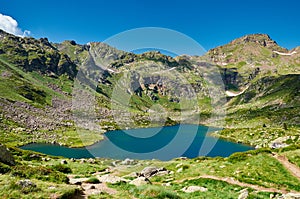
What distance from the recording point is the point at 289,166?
32.8 meters

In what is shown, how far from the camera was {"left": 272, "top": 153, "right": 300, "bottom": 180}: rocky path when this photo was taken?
99.2ft

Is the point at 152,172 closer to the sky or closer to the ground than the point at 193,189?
closer to the ground

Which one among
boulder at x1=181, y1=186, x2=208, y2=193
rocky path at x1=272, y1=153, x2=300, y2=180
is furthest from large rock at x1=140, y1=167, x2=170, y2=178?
rocky path at x1=272, y1=153, x2=300, y2=180

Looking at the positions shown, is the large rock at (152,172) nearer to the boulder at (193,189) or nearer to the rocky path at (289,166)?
the boulder at (193,189)

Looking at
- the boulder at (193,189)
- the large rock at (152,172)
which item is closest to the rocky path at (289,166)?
the boulder at (193,189)

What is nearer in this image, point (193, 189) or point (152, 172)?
point (193, 189)

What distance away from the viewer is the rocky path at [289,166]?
99.2 feet

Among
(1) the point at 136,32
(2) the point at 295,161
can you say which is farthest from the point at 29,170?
(2) the point at 295,161

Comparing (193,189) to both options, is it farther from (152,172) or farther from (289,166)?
(289,166)

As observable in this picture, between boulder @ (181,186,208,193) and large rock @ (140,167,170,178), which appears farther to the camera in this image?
large rock @ (140,167,170,178)

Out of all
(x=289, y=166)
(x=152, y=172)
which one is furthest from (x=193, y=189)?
(x=289, y=166)

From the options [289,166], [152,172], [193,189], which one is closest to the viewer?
[193,189]

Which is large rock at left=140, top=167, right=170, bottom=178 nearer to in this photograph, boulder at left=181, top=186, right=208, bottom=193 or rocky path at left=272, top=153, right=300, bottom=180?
boulder at left=181, top=186, right=208, bottom=193

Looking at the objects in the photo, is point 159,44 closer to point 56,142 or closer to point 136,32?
point 136,32
